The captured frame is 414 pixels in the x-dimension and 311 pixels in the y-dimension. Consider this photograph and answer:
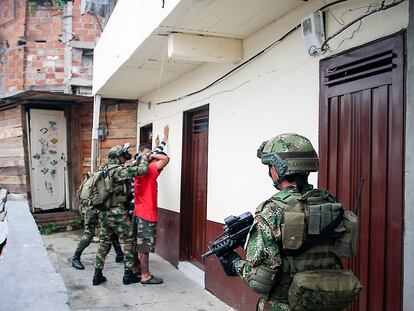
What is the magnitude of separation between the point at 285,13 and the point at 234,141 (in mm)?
1544

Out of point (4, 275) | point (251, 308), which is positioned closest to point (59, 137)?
point (251, 308)

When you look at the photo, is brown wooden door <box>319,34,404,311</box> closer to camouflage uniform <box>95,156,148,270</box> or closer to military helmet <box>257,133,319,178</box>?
military helmet <box>257,133,319,178</box>

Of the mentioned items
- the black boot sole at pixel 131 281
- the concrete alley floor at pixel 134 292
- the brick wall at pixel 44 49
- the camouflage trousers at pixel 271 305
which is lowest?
the concrete alley floor at pixel 134 292

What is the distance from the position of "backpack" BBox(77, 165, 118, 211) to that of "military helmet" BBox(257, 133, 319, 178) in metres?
3.59

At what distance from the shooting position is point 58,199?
388 inches

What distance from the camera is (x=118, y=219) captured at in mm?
5777

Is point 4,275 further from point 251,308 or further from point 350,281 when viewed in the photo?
point 251,308

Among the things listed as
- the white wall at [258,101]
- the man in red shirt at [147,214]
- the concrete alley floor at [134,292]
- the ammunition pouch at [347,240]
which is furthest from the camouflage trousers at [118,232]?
Result: the ammunition pouch at [347,240]

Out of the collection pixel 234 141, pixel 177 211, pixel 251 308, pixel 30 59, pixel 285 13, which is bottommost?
pixel 251 308

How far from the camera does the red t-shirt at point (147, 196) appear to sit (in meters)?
5.75

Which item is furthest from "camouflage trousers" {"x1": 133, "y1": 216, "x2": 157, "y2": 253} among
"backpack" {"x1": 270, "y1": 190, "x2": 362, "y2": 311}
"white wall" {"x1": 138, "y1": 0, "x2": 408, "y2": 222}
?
"backpack" {"x1": 270, "y1": 190, "x2": 362, "y2": 311}

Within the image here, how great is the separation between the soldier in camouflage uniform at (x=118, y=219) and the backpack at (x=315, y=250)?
3460mm

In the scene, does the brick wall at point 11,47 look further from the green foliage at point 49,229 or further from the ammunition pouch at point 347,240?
Result: the ammunition pouch at point 347,240

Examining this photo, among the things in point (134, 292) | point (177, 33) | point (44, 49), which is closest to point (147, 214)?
point (134, 292)
